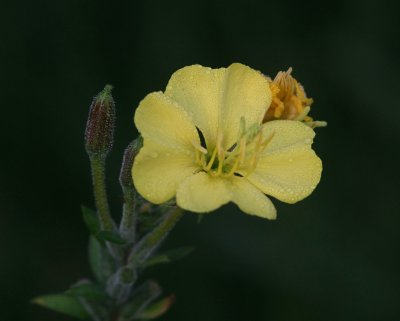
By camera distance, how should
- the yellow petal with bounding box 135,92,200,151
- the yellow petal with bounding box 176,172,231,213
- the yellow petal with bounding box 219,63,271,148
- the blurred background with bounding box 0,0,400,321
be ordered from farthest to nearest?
the blurred background with bounding box 0,0,400,321
the yellow petal with bounding box 219,63,271,148
the yellow petal with bounding box 135,92,200,151
the yellow petal with bounding box 176,172,231,213

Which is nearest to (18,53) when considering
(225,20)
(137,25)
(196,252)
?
(137,25)

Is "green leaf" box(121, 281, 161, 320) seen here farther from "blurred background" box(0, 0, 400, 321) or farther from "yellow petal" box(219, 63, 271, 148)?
"blurred background" box(0, 0, 400, 321)

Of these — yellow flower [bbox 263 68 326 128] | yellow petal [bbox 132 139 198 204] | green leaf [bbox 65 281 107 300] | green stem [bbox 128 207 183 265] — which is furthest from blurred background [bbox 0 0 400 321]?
yellow petal [bbox 132 139 198 204]

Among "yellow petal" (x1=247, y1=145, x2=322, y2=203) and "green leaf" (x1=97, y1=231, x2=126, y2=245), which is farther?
"green leaf" (x1=97, y1=231, x2=126, y2=245)

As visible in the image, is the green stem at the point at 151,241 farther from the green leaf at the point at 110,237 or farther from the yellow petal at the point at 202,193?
the yellow petal at the point at 202,193

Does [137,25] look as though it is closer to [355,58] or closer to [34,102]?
[34,102]
